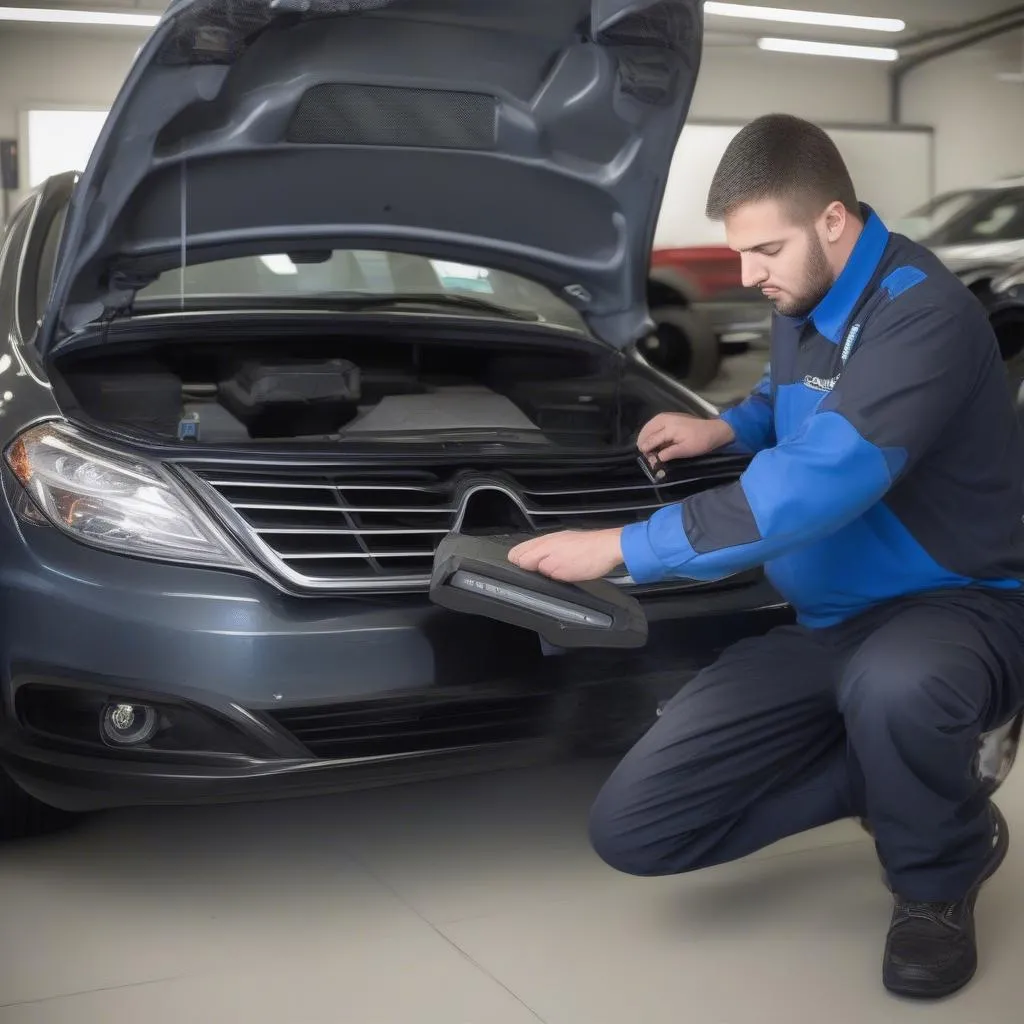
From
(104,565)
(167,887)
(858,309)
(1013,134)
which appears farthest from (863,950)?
(1013,134)

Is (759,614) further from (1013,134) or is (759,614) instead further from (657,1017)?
(1013,134)

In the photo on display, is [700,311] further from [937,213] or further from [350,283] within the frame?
[350,283]

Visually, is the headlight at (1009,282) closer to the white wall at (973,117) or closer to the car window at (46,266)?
the car window at (46,266)

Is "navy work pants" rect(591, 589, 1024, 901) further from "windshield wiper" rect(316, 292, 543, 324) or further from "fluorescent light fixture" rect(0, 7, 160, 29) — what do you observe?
"fluorescent light fixture" rect(0, 7, 160, 29)

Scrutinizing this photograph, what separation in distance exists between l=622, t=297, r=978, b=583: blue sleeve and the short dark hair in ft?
0.63

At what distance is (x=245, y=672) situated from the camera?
165cm

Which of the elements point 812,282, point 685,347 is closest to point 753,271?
point 812,282

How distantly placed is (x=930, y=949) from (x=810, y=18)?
10.3 meters

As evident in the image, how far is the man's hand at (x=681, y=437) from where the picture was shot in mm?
2084

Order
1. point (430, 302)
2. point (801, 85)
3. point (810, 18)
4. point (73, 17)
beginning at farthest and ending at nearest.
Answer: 1. point (801, 85)
2. point (810, 18)
3. point (73, 17)
4. point (430, 302)

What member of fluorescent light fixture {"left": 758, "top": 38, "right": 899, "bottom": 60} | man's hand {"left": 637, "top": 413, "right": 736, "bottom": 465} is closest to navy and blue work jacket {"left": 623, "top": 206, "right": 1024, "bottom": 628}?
man's hand {"left": 637, "top": 413, "right": 736, "bottom": 465}

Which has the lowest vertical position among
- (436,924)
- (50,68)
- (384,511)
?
(436,924)

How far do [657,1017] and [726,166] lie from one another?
3.54ft

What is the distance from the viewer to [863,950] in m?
1.70
